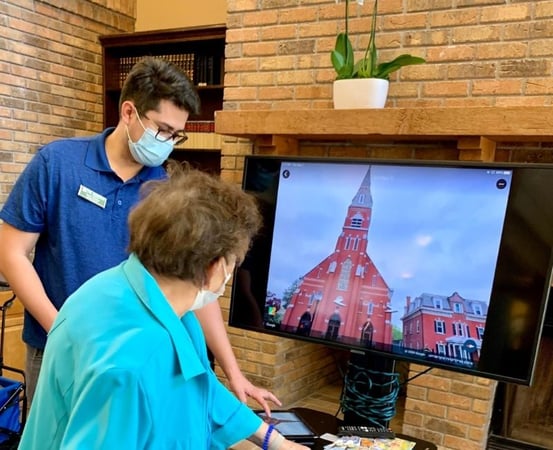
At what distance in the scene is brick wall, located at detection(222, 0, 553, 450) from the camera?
2.15 m

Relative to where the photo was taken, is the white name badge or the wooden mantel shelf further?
the wooden mantel shelf

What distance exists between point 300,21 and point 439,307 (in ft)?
5.91

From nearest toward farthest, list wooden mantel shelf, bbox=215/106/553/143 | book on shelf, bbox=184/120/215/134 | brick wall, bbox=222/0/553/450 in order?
wooden mantel shelf, bbox=215/106/553/143 → brick wall, bbox=222/0/553/450 → book on shelf, bbox=184/120/215/134

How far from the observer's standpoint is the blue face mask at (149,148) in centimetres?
160

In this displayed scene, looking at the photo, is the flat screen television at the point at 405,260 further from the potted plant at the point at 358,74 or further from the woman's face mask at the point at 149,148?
the potted plant at the point at 358,74

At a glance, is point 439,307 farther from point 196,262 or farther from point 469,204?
point 196,262

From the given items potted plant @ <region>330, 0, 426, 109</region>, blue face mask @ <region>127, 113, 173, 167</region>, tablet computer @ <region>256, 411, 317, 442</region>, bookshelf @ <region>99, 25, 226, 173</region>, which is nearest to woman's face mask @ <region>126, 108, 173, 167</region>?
blue face mask @ <region>127, 113, 173, 167</region>

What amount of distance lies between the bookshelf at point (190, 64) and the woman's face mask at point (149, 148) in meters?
2.28

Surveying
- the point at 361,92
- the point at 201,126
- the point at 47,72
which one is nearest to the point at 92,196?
the point at 361,92

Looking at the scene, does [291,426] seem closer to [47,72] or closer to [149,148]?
[149,148]

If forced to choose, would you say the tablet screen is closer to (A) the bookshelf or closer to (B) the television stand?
(B) the television stand

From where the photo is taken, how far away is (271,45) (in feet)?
8.58

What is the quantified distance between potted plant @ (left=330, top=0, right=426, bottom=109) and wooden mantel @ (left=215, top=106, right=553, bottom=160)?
0.22 feet

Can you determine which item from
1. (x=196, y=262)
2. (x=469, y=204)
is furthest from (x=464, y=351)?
(x=196, y=262)
